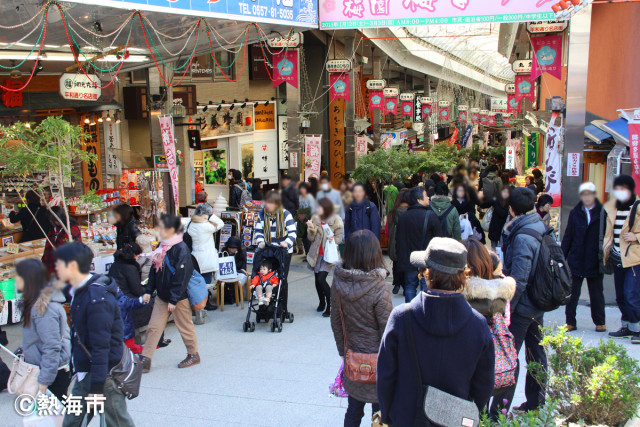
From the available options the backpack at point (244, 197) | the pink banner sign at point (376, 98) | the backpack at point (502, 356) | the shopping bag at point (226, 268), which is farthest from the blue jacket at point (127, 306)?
the pink banner sign at point (376, 98)

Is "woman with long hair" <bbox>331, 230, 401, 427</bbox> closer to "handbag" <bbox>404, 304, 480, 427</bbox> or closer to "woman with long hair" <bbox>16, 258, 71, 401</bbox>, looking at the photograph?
"handbag" <bbox>404, 304, 480, 427</bbox>

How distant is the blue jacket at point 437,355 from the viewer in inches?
108

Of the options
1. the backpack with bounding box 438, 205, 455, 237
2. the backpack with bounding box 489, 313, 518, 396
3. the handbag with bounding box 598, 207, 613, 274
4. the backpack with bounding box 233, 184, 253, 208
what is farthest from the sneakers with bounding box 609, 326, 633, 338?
the backpack with bounding box 233, 184, 253, 208

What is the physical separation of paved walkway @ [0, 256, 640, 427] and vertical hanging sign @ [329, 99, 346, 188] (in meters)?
13.8

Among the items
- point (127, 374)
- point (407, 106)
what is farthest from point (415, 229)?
point (407, 106)

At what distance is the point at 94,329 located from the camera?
369 centimetres

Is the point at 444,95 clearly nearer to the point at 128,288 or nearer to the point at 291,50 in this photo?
the point at 291,50

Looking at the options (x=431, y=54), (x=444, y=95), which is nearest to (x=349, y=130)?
(x=431, y=54)

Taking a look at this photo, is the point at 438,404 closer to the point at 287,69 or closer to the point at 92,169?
the point at 287,69

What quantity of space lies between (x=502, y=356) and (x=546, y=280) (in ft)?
3.71

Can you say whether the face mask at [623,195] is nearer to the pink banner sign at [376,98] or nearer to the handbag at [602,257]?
the handbag at [602,257]

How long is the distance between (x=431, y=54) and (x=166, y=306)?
79.3 ft

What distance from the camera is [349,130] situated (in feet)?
69.7

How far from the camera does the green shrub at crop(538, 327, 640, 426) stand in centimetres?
344
